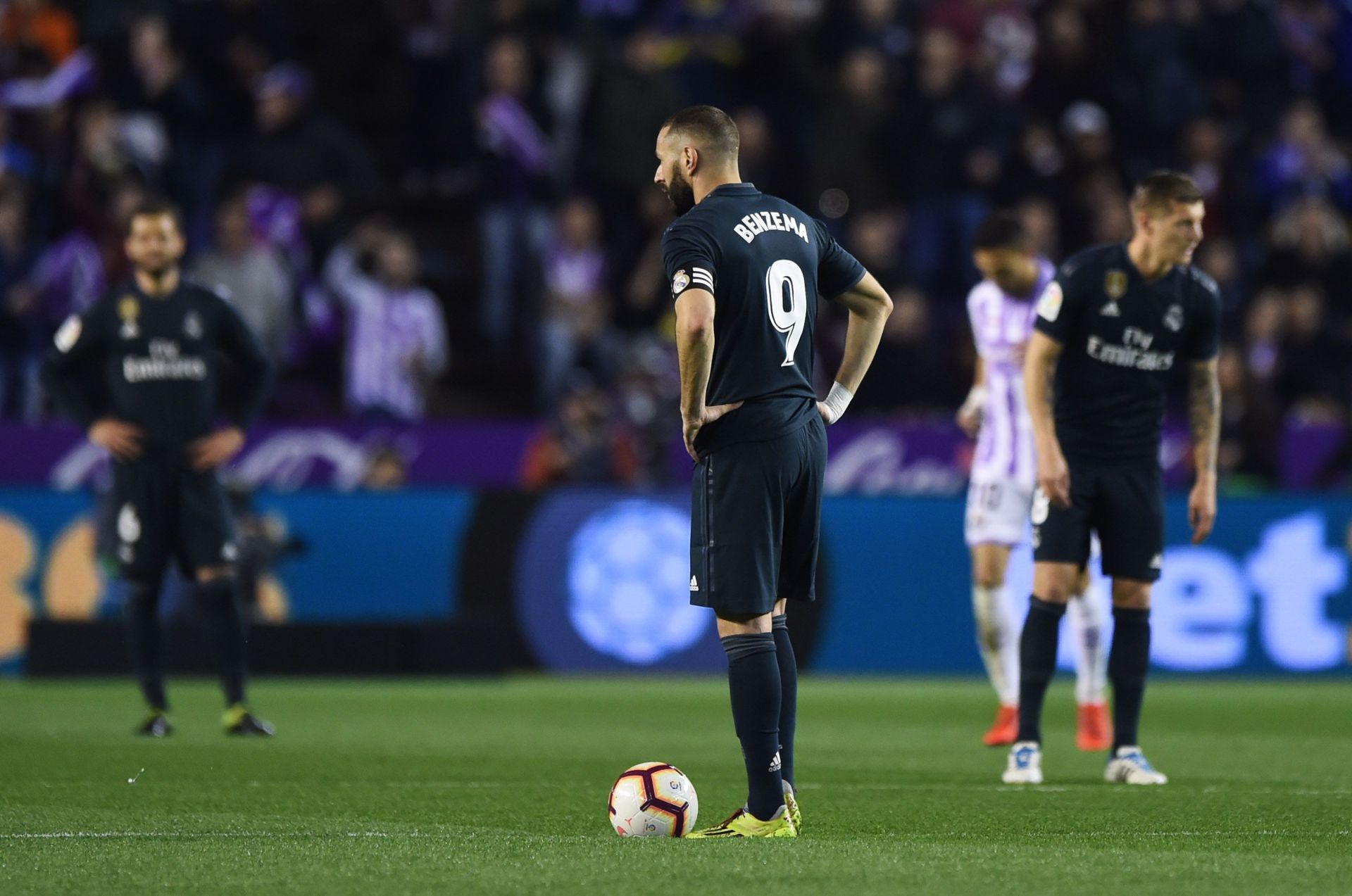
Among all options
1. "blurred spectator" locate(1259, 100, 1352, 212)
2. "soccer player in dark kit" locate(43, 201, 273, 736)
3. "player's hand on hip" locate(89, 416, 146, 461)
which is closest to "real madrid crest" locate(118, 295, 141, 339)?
"soccer player in dark kit" locate(43, 201, 273, 736)

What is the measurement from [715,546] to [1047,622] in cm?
253

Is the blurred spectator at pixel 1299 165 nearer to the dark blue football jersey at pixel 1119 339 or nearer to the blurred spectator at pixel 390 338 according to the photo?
the blurred spectator at pixel 390 338

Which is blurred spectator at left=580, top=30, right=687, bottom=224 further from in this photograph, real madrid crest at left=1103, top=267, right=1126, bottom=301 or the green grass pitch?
real madrid crest at left=1103, top=267, right=1126, bottom=301

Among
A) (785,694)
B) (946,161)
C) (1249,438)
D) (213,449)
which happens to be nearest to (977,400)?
(213,449)

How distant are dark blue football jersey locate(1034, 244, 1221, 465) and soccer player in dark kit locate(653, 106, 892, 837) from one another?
81.8 inches

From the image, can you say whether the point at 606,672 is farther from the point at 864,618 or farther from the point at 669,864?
the point at 669,864

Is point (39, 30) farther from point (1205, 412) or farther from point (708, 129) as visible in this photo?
point (708, 129)

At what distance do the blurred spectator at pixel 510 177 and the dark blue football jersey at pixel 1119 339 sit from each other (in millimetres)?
9821

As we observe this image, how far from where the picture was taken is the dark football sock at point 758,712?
6.00 m

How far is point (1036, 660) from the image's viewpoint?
807cm

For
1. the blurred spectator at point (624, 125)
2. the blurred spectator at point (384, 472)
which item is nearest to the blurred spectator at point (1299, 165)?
the blurred spectator at point (624, 125)

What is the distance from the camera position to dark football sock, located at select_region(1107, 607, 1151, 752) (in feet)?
26.4

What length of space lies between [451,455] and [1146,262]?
29.2 feet

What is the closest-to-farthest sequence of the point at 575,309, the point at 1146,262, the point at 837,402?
the point at 837,402 < the point at 1146,262 < the point at 575,309
